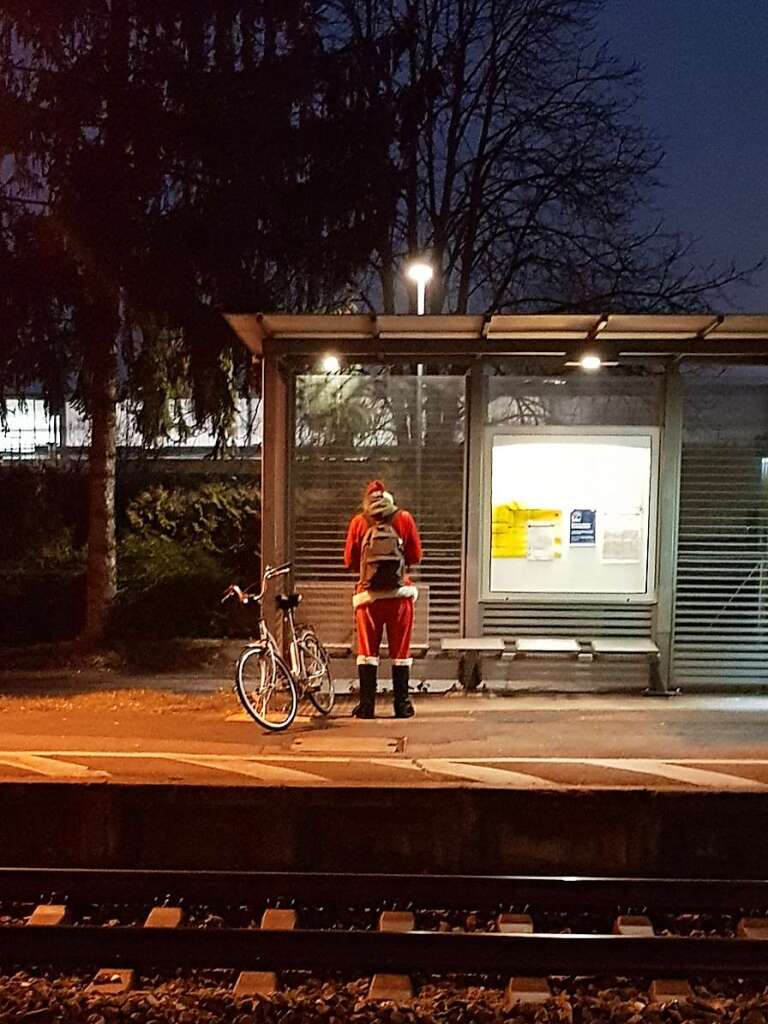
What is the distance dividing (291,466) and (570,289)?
8953mm

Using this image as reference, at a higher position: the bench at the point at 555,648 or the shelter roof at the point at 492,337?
the shelter roof at the point at 492,337

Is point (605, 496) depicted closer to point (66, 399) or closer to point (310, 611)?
point (310, 611)

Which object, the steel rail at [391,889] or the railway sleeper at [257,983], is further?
the steel rail at [391,889]

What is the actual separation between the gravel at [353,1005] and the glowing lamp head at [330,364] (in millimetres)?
5525

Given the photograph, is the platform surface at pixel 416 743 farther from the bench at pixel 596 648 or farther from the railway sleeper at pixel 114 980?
the railway sleeper at pixel 114 980

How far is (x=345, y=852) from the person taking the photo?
20.6 feet

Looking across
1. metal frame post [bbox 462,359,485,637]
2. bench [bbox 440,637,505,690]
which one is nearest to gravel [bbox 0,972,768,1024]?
bench [bbox 440,637,505,690]

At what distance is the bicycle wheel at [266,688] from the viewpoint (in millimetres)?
7906

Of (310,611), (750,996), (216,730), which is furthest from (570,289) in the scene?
(750,996)

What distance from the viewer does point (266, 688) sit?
8.09 m

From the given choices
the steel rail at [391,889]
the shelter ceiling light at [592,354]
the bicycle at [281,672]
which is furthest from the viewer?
the shelter ceiling light at [592,354]

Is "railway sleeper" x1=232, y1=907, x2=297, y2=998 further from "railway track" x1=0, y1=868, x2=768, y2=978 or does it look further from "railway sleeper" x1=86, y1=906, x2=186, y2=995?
"railway sleeper" x1=86, y1=906, x2=186, y2=995

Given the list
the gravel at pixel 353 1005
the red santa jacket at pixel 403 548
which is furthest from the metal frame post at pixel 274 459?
the gravel at pixel 353 1005

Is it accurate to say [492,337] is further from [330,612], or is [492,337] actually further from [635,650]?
[635,650]
